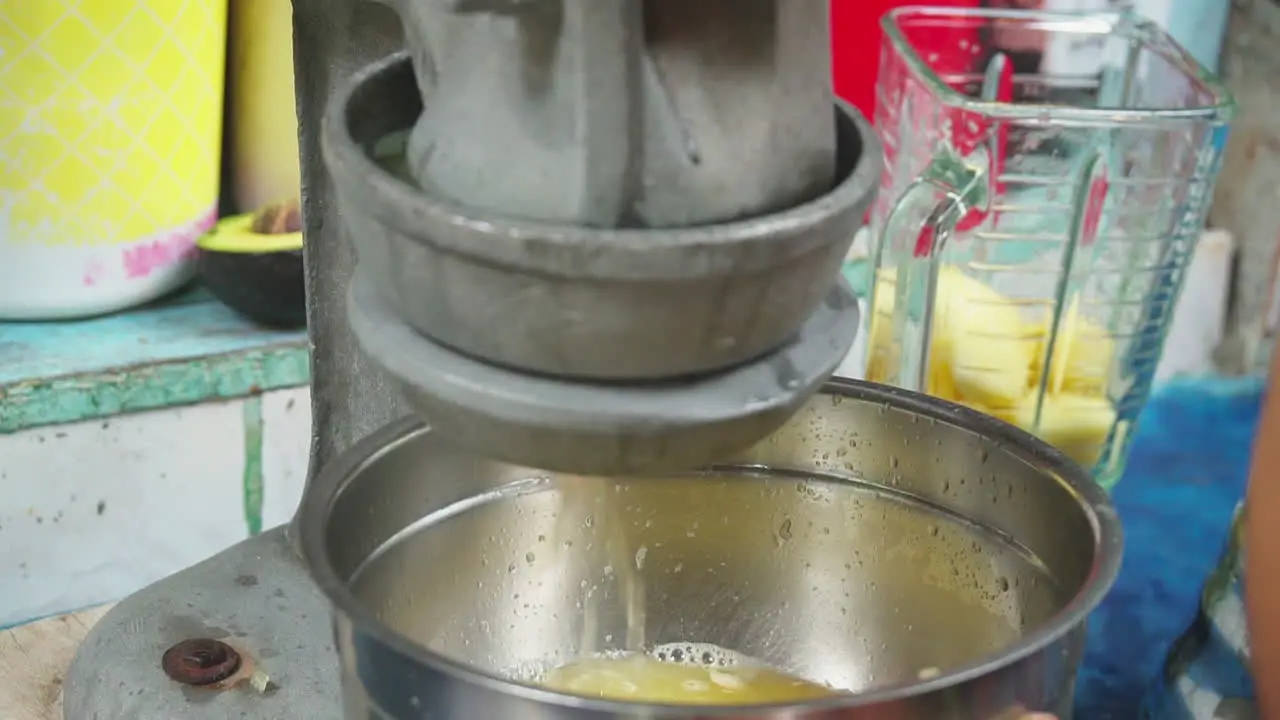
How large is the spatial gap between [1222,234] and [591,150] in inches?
42.8

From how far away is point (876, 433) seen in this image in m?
0.60

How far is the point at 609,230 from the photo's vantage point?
0.33m

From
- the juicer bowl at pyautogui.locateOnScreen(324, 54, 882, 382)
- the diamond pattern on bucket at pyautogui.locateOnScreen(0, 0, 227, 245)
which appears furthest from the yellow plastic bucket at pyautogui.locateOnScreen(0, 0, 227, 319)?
the juicer bowl at pyautogui.locateOnScreen(324, 54, 882, 382)

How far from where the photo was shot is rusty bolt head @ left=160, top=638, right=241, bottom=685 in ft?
1.82

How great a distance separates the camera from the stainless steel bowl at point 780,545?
521mm

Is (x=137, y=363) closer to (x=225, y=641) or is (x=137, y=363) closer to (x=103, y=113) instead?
(x=103, y=113)

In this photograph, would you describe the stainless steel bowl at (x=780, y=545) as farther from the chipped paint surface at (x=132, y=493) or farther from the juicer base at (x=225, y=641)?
the chipped paint surface at (x=132, y=493)

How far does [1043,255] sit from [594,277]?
586mm

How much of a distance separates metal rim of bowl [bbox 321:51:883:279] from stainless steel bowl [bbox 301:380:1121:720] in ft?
0.50

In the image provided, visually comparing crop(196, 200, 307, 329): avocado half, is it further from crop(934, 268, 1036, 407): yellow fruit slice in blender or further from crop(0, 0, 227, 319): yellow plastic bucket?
crop(934, 268, 1036, 407): yellow fruit slice in blender

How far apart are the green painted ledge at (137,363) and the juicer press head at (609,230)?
0.55 meters

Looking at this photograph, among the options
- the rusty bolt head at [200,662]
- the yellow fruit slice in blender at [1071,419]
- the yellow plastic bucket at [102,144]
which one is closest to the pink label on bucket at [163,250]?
the yellow plastic bucket at [102,144]

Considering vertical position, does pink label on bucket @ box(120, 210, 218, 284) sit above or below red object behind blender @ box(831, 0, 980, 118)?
below

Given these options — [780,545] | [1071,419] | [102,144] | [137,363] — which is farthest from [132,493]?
[1071,419]
